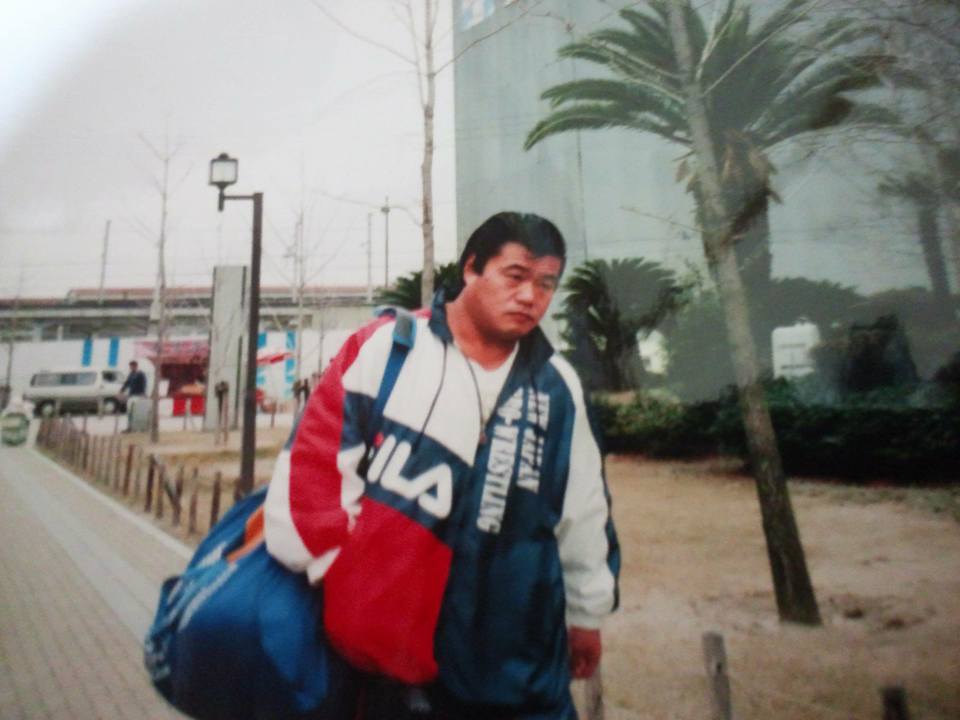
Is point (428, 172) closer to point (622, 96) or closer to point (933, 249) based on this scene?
point (622, 96)

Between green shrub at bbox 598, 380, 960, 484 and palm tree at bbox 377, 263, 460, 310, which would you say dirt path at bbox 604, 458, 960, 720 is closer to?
green shrub at bbox 598, 380, 960, 484

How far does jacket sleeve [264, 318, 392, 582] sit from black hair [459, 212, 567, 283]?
384 millimetres

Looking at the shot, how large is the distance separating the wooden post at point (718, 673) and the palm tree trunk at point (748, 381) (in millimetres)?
324

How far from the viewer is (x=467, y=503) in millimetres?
1043

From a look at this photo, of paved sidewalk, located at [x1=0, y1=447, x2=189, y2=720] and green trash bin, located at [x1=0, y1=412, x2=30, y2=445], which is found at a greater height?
green trash bin, located at [x1=0, y1=412, x2=30, y2=445]

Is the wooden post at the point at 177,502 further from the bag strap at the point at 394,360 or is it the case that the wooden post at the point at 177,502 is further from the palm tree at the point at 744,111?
the bag strap at the point at 394,360

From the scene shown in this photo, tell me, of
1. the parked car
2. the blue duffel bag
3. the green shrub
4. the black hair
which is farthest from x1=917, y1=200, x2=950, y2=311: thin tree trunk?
the parked car

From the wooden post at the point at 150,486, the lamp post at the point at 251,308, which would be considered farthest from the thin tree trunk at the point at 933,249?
the wooden post at the point at 150,486

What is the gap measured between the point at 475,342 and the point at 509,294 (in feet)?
0.41

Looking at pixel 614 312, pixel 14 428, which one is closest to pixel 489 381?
pixel 614 312

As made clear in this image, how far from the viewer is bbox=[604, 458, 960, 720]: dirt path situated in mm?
1526

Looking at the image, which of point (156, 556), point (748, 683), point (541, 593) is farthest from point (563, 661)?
point (156, 556)

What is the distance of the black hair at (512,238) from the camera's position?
4.07 feet

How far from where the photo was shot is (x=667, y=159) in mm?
2111
